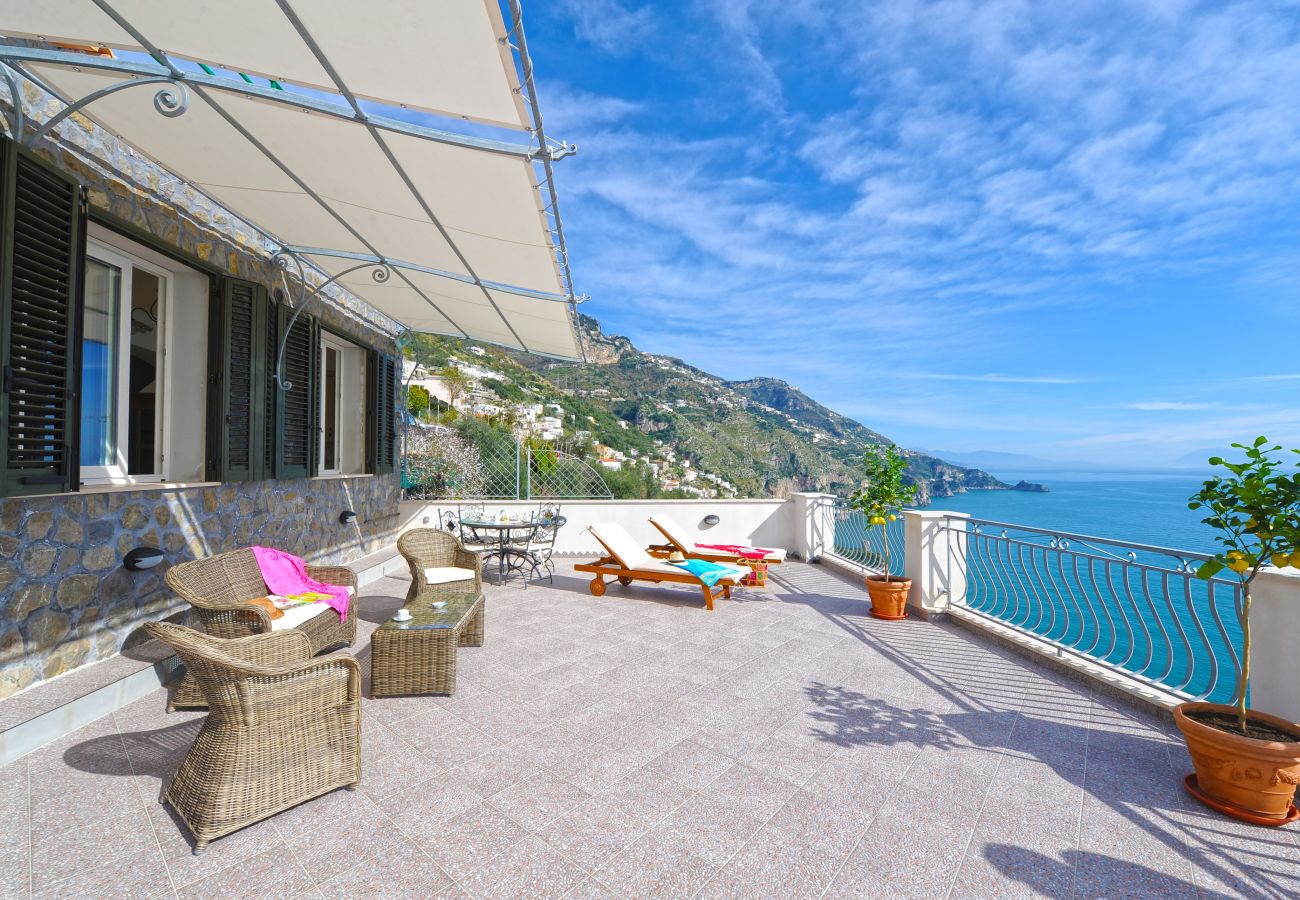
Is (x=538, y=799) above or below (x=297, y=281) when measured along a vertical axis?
below

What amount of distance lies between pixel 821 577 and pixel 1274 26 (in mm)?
6581

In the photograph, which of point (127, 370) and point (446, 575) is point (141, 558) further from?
Result: point (446, 575)

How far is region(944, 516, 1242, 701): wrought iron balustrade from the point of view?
3.23 meters

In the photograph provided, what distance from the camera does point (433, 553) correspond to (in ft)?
16.1

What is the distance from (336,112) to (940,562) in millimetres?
5733

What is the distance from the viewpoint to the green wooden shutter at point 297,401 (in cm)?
522

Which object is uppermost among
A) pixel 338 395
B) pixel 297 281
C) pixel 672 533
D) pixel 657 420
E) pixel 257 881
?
pixel 297 281

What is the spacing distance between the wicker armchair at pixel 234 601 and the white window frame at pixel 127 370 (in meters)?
0.78

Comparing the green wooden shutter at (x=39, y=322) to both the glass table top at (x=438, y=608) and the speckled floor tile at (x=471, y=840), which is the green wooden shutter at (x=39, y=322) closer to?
the glass table top at (x=438, y=608)

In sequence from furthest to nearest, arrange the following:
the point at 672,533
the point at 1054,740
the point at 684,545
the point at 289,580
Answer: the point at 672,533 < the point at 684,545 < the point at 289,580 < the point at 1054,740

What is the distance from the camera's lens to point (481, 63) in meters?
2.31

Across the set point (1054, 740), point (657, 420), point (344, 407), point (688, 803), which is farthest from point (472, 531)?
point (657, 420)

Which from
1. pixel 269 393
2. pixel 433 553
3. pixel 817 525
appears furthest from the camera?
pixel 817 525

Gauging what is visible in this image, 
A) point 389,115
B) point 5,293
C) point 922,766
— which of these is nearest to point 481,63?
point 389,115
